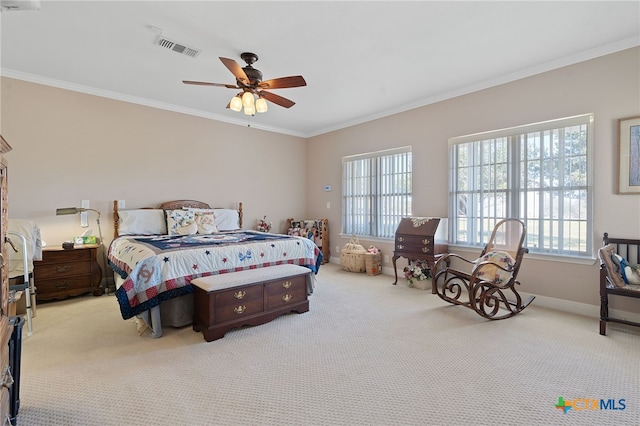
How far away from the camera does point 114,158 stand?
4.32 m

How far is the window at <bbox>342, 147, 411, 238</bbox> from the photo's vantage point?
498 cm

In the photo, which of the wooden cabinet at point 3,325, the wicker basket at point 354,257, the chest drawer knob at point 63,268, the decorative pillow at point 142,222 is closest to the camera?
the wooden cabinet at point 3,325

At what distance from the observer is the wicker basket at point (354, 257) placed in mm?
5176

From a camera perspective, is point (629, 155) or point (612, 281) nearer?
point (612, 281)

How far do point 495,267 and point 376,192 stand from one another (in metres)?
2.51

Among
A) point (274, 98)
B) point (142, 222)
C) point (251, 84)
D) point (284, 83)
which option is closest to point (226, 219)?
point (142, 222)

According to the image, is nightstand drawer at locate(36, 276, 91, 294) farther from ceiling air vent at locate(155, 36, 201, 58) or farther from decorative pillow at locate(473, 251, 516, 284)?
decorative pillow at locate(473, 251, 516, 284)

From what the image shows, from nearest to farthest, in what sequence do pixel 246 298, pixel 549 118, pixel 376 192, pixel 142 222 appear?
pixel 246 298 < pixel 549 118 < pixel 142 222 < pixel 376 192

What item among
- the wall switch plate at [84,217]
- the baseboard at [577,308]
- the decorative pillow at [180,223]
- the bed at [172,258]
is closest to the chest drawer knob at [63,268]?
the bed at [172,258]

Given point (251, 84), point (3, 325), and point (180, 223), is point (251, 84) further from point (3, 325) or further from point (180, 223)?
point (3, 325)

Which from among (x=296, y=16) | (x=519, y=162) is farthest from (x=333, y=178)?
(x=296, y=16)

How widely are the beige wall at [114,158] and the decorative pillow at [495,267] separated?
3.97 metres

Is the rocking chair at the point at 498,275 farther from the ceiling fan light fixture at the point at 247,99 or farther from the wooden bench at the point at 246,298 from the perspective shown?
the ceiling fan light fixture at the point at 247,99

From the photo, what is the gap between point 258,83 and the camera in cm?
302
